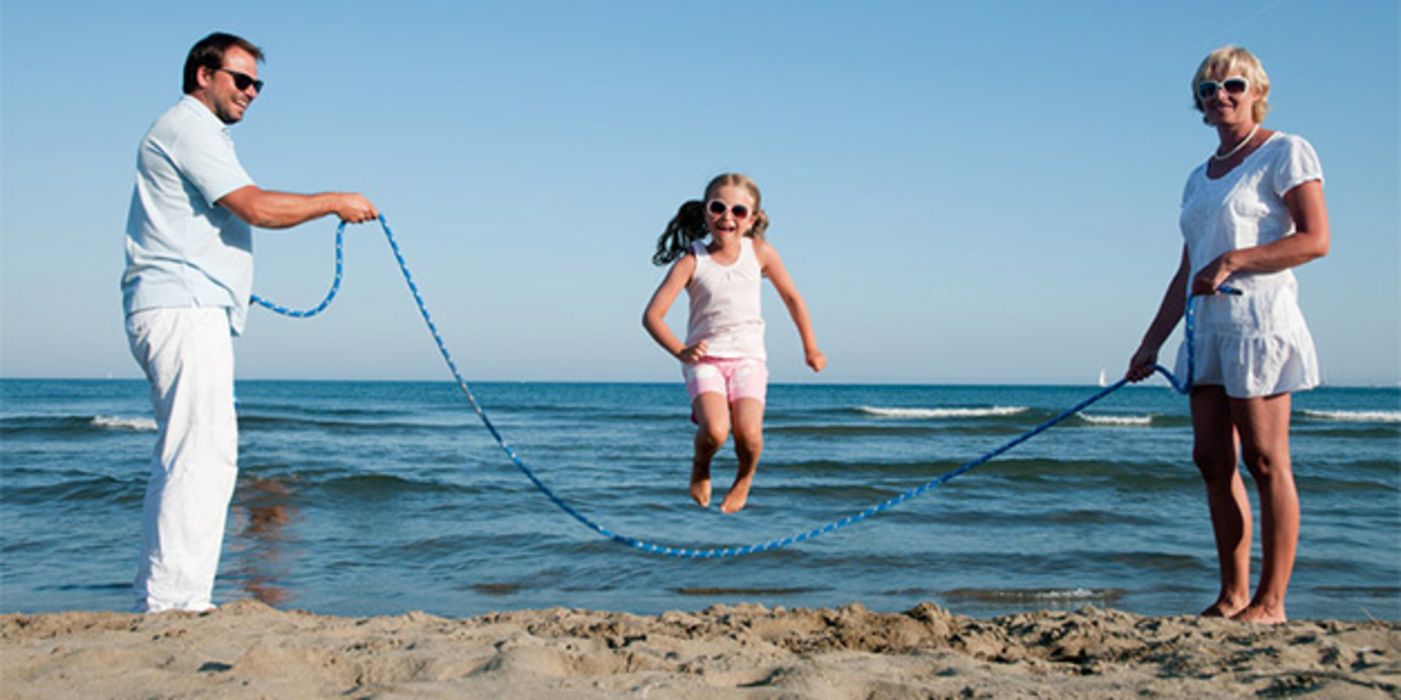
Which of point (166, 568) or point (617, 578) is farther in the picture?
point (617, 578)

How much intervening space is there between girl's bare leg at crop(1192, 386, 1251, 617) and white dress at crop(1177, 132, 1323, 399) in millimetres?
185

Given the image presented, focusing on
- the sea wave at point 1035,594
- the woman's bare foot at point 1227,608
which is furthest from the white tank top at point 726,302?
the sea wave at point 1035,594

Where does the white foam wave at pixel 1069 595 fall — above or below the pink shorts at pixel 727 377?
below

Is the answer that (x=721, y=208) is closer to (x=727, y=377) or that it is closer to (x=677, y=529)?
(x=727, y=377)

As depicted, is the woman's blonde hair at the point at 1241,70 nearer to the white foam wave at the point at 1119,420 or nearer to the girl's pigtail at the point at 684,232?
the girl's pigtail at the point at 684,232

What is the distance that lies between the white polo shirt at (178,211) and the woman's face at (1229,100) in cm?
385

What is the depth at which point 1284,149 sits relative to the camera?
4297 millimetres

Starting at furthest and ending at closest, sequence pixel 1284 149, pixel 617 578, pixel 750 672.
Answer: pixel 617 578 → pixel 1284 149 → pixel 750 672

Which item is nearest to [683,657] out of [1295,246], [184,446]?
[184,446]

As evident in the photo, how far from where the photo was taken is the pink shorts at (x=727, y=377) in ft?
17.5

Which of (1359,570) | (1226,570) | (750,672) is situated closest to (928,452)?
(1359,570)

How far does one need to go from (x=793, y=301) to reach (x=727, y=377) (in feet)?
1.80

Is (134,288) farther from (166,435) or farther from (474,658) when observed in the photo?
(474,658)

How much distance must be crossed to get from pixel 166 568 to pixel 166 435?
556 millimetres
